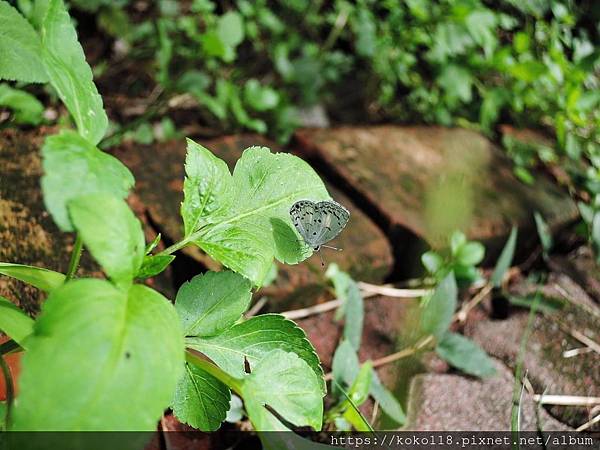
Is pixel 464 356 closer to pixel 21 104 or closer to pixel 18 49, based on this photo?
pixel 18 49

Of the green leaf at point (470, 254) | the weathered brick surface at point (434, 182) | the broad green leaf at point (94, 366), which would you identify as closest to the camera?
the broad green leaf at point (94, 366)

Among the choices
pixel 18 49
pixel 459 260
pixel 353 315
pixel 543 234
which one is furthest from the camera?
pixel 543 234

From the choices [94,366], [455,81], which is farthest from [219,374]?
[455,81]

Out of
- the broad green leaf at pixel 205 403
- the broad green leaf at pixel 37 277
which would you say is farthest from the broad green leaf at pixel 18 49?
the broad green leaf at pixel 205 403

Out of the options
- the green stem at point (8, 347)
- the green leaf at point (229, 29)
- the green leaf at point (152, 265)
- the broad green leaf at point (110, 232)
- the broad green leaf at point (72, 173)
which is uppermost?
the broad green leaf at point (72, 173)

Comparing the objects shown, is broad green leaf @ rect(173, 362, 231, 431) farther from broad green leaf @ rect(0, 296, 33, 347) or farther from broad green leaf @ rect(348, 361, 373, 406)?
broad green leaf @ rect(348, 361, 373, 406)

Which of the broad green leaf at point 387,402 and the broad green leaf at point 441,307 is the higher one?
the broad green leaf at point 441,307

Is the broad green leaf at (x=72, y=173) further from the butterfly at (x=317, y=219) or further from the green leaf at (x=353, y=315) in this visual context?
the green leaf at (x=353, y=315)
